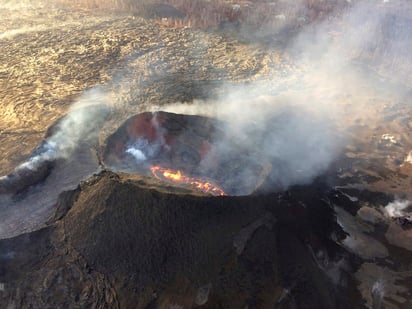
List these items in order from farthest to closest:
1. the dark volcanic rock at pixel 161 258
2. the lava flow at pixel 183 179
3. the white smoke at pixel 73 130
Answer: the white smoke at pixel 73 130 < the lava flow at pixel 183 179 < the dark volcanic rock at pixel 161 258

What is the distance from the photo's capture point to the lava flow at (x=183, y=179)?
9766 millimetres

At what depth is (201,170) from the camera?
1079 cm

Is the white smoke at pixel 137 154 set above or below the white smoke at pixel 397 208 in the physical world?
above

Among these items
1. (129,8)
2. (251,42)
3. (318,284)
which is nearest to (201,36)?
(251,42)

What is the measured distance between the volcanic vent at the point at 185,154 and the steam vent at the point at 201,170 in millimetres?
46

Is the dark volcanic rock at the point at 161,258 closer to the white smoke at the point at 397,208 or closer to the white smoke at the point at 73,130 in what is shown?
the white smoke at the point at 73,130

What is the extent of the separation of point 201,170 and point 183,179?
86cm

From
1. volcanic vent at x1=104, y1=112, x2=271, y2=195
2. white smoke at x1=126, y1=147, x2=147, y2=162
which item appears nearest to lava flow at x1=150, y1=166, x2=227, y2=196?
volcanic vent at x1=104, y1=112, x2=271, y2=195

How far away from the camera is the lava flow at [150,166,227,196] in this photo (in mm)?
9766

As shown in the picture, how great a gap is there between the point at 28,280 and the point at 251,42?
1675cm

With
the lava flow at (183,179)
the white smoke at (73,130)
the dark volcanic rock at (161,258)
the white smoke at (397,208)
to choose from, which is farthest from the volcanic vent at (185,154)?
the white smoke at (397,208)

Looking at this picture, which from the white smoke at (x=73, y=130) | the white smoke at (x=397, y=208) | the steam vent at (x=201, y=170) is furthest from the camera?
the white smoke at (x=397, y=208)

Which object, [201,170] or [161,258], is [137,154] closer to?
[201,170]

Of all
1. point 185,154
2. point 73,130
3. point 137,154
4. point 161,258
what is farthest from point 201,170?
point 73,130
